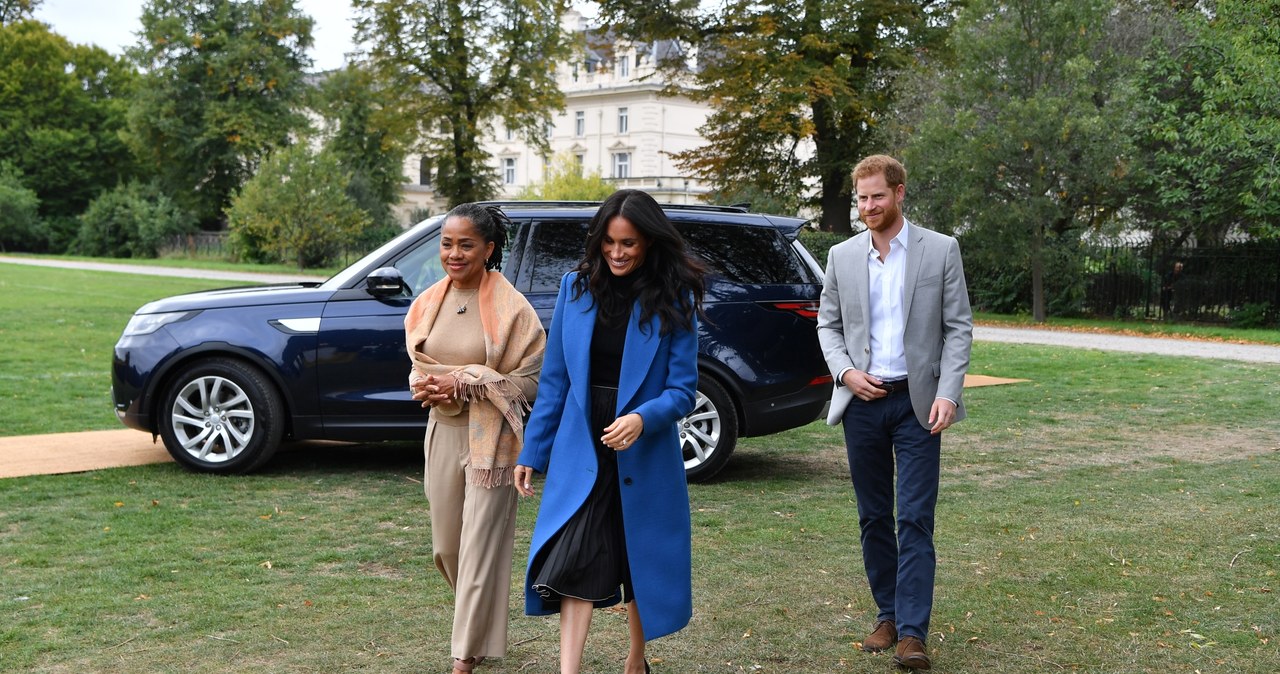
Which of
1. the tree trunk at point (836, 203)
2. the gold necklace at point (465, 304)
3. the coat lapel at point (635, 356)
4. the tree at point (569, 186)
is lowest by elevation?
the coat lapel at point (635, 356)

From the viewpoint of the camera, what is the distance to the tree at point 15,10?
7500 cm

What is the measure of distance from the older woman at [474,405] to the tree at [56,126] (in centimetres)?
7034

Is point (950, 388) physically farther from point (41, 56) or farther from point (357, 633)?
point (41, 56)

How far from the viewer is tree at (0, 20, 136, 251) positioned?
7038 cm

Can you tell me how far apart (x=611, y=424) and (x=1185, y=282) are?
27.3 metres

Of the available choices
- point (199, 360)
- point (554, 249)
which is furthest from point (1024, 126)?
point (199, 360)

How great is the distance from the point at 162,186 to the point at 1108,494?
67.6 meters

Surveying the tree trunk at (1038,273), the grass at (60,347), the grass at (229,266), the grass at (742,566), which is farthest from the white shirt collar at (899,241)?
the grass at (229,266)

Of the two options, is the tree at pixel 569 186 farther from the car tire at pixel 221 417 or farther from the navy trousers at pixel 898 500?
the navy trousers at pixel 898 500

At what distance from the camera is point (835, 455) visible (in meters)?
10.1

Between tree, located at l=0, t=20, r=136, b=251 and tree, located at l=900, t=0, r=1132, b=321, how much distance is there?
55139 millimetres

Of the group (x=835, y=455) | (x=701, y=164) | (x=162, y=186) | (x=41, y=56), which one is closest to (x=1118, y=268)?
(x=701, y=164)

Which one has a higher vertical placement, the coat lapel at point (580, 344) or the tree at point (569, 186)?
the tree at point (569, 186)

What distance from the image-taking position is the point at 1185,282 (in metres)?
28.3
